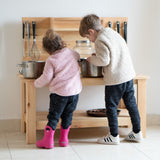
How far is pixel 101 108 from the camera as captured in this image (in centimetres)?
316

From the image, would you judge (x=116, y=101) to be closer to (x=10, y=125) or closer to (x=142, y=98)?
(x=142, y=98)

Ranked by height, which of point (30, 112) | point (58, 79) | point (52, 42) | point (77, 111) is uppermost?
point (52, 42)

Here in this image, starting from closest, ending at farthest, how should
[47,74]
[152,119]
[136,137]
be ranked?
[47,74], [136,137], [152,119]

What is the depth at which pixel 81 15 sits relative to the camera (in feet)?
10.0

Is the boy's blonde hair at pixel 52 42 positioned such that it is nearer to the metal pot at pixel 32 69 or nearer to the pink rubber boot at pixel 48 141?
the metal pot at pixel 32 69

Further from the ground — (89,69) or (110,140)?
(89,69)

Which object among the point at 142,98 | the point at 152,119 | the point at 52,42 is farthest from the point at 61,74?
the point at 152,119

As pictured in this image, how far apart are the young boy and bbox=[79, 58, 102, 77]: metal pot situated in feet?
0.22

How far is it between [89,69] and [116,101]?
31 centimetres

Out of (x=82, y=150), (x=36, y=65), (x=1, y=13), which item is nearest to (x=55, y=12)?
(x=1, y=13)

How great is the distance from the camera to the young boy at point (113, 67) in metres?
2.47

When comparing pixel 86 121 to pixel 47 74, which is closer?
pixel 47 74

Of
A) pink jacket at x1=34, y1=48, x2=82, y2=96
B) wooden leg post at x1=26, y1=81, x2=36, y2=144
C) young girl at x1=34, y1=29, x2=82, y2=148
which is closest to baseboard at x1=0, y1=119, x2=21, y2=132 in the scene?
wooden leg post at x1=26, y1=81, x2=36, y2=144

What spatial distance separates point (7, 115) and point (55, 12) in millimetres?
974
